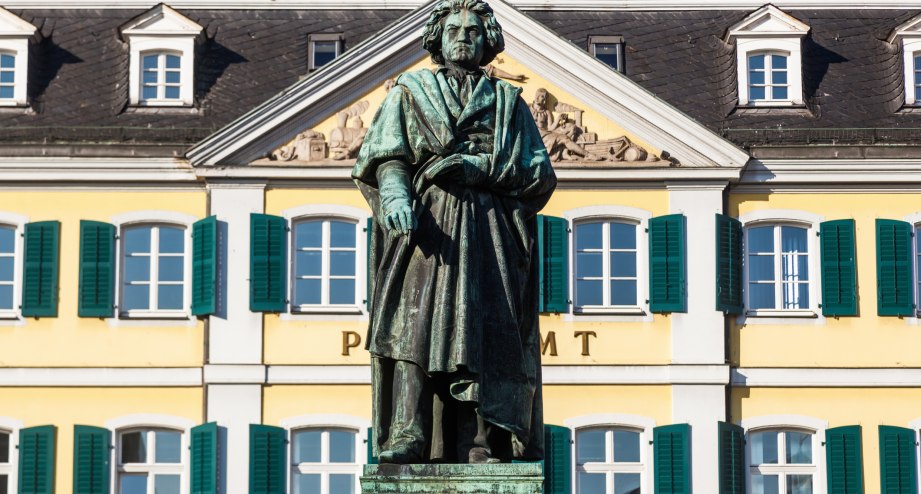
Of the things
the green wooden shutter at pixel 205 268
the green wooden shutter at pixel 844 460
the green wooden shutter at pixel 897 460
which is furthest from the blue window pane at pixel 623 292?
the green wooden shutter at pixel 205 268

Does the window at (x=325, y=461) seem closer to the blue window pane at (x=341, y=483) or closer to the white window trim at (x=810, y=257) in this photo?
the blue window pane at (x=341, y=483)

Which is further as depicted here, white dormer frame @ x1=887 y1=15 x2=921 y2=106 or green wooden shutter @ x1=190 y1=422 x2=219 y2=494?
white dormer frame @ x1=887 y1=15 x2=921 y2=106

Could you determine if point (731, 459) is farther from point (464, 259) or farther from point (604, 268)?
point (464, 259)

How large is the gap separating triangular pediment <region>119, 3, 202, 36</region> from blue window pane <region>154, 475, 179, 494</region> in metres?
6.48

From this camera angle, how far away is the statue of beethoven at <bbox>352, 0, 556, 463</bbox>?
838cm

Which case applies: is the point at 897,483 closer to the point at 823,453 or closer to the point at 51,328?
the point at 823,453

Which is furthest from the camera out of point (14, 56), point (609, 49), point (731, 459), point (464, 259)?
point (609, 49)

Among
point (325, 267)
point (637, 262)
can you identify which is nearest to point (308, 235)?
point (325, 267)

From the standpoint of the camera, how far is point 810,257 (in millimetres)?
31328

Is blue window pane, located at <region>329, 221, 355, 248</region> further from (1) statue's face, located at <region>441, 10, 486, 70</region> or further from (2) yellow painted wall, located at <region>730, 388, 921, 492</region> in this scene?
(1) statue's face, located at <region>441, 10, 486, 70</region>

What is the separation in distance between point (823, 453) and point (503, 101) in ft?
74.8

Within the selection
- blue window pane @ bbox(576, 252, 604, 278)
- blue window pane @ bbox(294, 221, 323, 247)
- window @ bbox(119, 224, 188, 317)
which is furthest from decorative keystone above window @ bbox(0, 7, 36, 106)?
blue window pane @ bbox(576, 252, 604, 278)

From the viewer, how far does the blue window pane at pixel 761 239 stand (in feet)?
103

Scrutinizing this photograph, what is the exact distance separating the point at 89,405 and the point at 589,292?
7.03 metres
